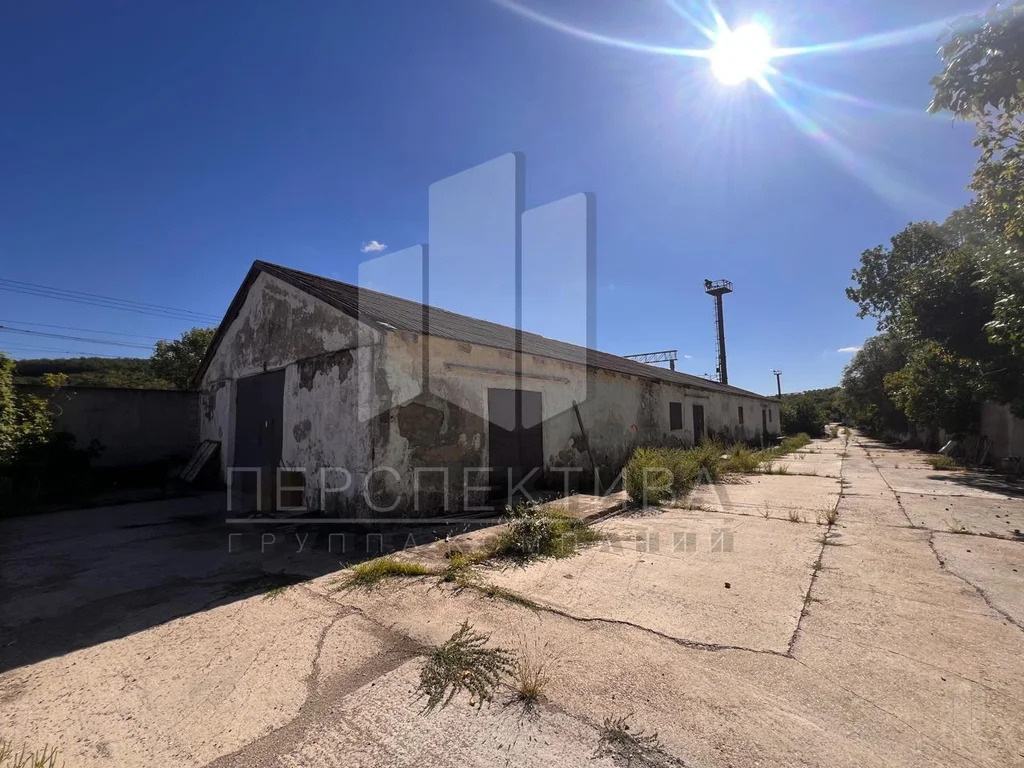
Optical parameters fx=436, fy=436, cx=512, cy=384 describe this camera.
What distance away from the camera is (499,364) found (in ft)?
24.9

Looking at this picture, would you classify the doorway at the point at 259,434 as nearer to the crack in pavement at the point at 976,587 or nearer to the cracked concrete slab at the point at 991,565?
the crack in pavement at the point at 976,587

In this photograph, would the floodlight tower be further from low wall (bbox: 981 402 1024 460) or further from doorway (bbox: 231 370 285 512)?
doorway (bbox: 231 370 285 512)

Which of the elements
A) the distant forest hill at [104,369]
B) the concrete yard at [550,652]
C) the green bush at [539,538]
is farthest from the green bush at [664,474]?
the distant forest hill at [104,369]

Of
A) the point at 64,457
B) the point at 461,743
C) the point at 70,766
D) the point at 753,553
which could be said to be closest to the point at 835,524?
the point at 753,553

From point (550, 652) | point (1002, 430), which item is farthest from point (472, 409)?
point (1002, 430)

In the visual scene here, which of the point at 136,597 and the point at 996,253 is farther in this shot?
the point at 996,253

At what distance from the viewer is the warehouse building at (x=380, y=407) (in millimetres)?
5859

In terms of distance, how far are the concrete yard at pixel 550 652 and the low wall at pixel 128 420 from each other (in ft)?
18.6

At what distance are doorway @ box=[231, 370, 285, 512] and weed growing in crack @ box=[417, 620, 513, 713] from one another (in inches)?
212

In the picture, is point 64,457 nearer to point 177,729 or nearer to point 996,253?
point 177,729

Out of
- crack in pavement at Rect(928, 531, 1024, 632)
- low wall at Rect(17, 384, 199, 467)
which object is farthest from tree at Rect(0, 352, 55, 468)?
crack in pavement at Rect(928, 531, 1024, 632)

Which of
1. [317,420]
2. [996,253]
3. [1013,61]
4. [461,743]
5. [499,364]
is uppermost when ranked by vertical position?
[1013,61]

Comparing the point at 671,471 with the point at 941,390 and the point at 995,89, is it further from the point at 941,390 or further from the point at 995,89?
the point at 941,390

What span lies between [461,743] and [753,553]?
12.6 feet
